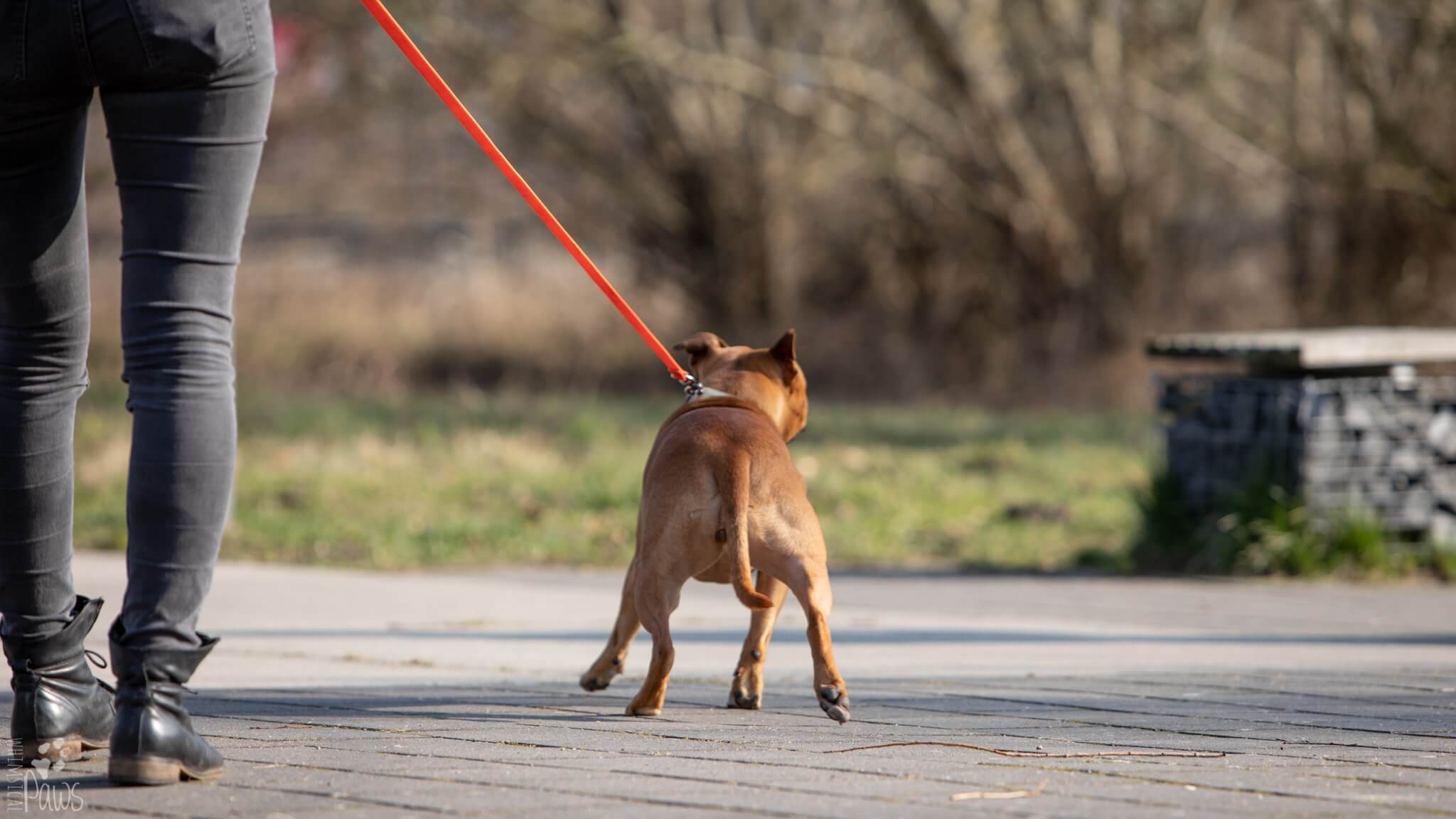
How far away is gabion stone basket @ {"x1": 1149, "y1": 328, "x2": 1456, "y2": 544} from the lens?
7281 mm

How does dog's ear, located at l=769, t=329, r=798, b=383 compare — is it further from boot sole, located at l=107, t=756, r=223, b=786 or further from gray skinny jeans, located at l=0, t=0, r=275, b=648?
boot sole, located at l=107, t=756, r=223, b=786

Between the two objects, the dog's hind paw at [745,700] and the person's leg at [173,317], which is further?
the dog's hind paw at [745,700]

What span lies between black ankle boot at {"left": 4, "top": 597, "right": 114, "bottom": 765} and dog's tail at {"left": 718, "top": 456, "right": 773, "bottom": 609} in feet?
4.25

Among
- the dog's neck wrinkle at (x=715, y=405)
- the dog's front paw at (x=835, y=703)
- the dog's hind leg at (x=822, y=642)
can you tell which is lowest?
the dog's front paw at (x=835, y=703)

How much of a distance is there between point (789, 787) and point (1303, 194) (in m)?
13.6

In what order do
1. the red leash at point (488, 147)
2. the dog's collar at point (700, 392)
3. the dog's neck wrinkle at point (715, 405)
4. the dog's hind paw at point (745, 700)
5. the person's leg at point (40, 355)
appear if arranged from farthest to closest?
the dog's collar at point (700, 392), the dog's neck wrinkle at point (715, 405), the dog's hind paw at point (745, 700), the red leash at point (488, 147), the person's leg at point (40, 355)

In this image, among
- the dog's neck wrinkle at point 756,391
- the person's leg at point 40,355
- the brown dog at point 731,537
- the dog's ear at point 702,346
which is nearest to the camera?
the person's leg at point 40,355

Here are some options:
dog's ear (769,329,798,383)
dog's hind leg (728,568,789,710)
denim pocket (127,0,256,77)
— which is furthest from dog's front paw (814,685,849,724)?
denim pocket (127,0,256,77)

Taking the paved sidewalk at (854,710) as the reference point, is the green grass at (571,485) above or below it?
above

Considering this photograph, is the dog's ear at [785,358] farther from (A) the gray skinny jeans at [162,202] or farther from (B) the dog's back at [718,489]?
(A) the gray skinny jeans at [162,202]

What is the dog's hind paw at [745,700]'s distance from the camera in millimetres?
3982

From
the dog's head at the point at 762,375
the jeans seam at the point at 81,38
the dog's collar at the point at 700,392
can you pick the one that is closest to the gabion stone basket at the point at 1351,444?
the dog's head at the point at 762,375

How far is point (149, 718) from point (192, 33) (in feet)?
3.79

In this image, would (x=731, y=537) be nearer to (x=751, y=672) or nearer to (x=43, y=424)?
(x=751, y=672)
